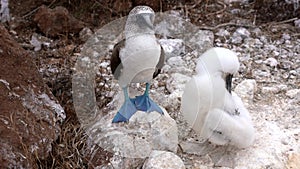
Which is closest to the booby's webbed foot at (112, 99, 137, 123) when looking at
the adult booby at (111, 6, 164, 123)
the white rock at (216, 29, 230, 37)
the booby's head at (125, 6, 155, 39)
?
the adult booby at (111, 6, 164, 123)

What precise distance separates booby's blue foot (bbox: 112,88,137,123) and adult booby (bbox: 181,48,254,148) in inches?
9.1

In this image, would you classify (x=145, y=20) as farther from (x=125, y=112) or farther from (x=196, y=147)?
(x=196, y=147)

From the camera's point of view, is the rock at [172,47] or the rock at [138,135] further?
the rock at [172,47]

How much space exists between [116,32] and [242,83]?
900 mm

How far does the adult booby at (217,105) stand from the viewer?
226 centimetres

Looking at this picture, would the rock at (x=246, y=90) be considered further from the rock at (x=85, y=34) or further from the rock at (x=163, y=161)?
the rock at (x=85, y=34)

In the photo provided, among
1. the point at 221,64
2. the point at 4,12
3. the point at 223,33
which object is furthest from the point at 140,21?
the point at 4,12

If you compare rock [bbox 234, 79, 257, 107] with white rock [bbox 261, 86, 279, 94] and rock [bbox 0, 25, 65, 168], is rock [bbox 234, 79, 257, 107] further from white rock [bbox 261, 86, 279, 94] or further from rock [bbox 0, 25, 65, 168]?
rock [bbox 0, 25, 65, 168]

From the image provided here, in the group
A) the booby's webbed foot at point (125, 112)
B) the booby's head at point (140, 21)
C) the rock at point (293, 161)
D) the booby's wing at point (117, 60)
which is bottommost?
the rock at point (293, 161)

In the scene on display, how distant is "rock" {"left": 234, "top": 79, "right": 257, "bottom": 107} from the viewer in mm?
2704

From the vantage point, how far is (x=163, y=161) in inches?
84.3

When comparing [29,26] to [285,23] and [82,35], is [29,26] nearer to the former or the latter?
[82,35]

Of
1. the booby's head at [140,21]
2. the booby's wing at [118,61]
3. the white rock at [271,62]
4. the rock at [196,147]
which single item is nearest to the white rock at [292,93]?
the white rock at [271,62]

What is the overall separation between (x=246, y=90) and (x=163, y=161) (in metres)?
0.77
